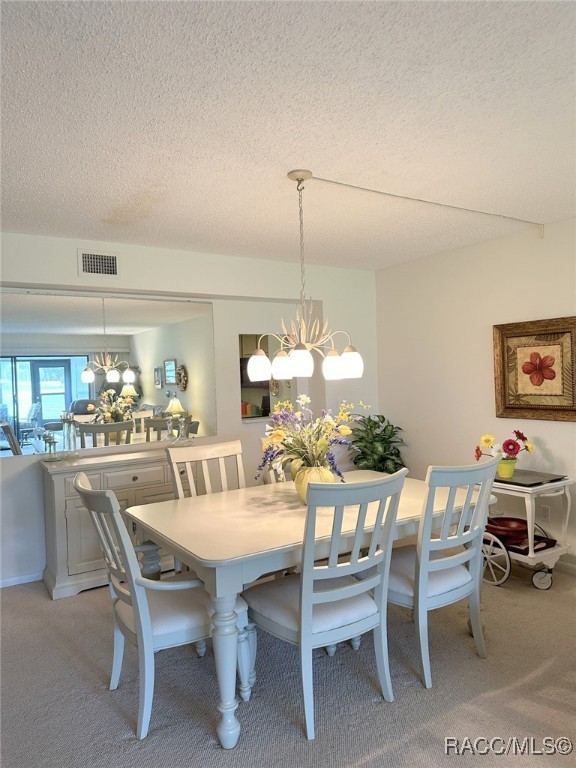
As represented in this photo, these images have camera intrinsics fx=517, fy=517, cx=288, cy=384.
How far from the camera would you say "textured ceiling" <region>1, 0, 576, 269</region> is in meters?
1.53

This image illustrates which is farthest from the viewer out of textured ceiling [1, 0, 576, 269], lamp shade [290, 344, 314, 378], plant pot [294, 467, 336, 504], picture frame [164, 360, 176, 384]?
picture frame [164, 360, 176, 384]

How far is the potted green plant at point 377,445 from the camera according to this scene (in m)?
4.88

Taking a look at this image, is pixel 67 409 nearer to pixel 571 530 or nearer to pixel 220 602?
pixel 220 602

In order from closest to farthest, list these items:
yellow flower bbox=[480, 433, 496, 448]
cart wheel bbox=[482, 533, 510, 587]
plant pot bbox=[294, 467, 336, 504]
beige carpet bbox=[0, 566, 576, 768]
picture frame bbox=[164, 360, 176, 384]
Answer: beige carpet bbox=[0, 566, 576, 768] → plant pot bbox=[294, 467, 336, 504] → cart wheel bbox=[482, 533, 510, 587] → yellow flower bbox=[480, 433, 496, 448] → picture frame bbox=[164, 360, 176, 384]

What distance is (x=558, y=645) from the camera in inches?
107

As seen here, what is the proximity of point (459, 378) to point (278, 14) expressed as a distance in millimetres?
3482

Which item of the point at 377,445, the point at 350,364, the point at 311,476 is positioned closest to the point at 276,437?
the point at 311,476

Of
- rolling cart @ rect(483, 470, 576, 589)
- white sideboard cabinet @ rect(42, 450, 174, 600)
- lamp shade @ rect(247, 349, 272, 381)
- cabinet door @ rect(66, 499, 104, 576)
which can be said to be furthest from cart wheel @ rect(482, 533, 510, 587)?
cabinet door @ rect(66, 499, 104, 576)

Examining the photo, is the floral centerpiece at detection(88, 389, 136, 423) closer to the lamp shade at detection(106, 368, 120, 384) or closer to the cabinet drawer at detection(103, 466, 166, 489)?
the lamp shade at detection(106, 368, 120, 384)

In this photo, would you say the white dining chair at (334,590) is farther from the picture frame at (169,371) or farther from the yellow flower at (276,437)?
the picture frame at (169,371)

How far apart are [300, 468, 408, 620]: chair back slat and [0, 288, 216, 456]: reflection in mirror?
2368mm

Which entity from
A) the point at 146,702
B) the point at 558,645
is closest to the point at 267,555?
the point at 146,702

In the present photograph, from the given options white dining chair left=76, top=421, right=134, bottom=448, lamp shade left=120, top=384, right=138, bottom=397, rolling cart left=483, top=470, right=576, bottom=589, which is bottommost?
rolling cart left=483, top=470, right=576, bottom=589

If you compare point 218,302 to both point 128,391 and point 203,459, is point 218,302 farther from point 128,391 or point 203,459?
point 203,459
